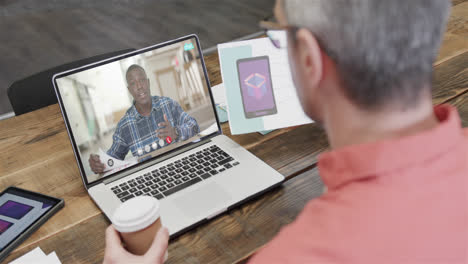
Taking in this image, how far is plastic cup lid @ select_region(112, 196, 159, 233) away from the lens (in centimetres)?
77

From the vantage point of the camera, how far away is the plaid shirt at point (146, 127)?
1.14 m

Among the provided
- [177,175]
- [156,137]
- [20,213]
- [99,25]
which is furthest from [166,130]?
[99,25]

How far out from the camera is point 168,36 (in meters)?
3.91

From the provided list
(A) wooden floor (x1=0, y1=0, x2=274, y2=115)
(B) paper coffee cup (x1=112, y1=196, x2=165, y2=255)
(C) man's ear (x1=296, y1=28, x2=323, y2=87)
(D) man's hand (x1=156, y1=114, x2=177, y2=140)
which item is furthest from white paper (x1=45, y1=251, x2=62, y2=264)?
(A) wooden floor (x1=0, y1=0, x2=274, y2=115)

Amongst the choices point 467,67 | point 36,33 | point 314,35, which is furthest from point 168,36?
point 314,35

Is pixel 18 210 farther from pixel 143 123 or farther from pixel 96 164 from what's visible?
pixel 143 123

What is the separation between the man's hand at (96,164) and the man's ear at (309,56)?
0.64 m

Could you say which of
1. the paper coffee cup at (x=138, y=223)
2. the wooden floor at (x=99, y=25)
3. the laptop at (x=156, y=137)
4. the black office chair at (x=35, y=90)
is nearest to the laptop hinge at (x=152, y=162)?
the laptop at (x=156, y=137)

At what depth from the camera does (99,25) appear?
4273 mm

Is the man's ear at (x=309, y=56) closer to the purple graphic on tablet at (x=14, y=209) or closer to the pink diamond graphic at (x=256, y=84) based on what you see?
the pink diamond graphic at (x=256, y=84)

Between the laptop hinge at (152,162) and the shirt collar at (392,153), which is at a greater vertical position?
the shirt collar at (392,153)

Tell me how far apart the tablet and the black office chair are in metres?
0.60

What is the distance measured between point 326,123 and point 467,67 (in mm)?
1082

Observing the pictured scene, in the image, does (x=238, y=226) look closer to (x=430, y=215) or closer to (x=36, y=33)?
(x=430, y=215)
